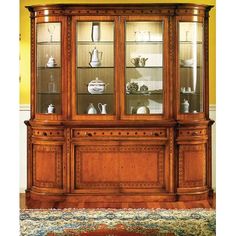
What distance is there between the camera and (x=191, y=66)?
7.25m

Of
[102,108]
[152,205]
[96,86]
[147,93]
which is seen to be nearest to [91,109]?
[102,108]

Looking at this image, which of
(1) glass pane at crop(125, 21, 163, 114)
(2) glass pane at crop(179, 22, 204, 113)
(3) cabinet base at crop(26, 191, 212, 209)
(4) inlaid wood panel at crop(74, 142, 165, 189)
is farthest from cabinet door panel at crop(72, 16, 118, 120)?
(3) cabinet base at crop(26, 191, 212, 209)

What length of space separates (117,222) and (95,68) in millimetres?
1968

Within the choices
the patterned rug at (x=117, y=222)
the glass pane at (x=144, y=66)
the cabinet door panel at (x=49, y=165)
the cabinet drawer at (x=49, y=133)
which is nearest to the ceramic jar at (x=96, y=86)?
the glass pane at (x=144, y=66)

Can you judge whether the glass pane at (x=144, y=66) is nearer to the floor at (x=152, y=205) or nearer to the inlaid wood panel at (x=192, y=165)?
the inlaid wood panel at (x=192, y=165)

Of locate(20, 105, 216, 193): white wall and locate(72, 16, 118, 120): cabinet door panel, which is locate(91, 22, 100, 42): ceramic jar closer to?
locate(72, 16, 118, 120): cabinet door panel

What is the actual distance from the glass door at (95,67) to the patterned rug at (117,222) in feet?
4.05

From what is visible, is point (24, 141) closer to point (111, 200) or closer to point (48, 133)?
point (48, 133)

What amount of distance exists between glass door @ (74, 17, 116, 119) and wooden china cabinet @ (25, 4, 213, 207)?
0.01 m

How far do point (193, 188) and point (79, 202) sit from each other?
1.28 meters

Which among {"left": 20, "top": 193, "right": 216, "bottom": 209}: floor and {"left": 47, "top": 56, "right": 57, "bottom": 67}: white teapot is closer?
{"left": 20, "top": 193, "right": 216, "bottom": 209}: floor

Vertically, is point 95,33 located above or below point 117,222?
above

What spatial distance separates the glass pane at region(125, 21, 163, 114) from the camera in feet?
23.4

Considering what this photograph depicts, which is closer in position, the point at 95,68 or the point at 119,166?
the point at 119,166
